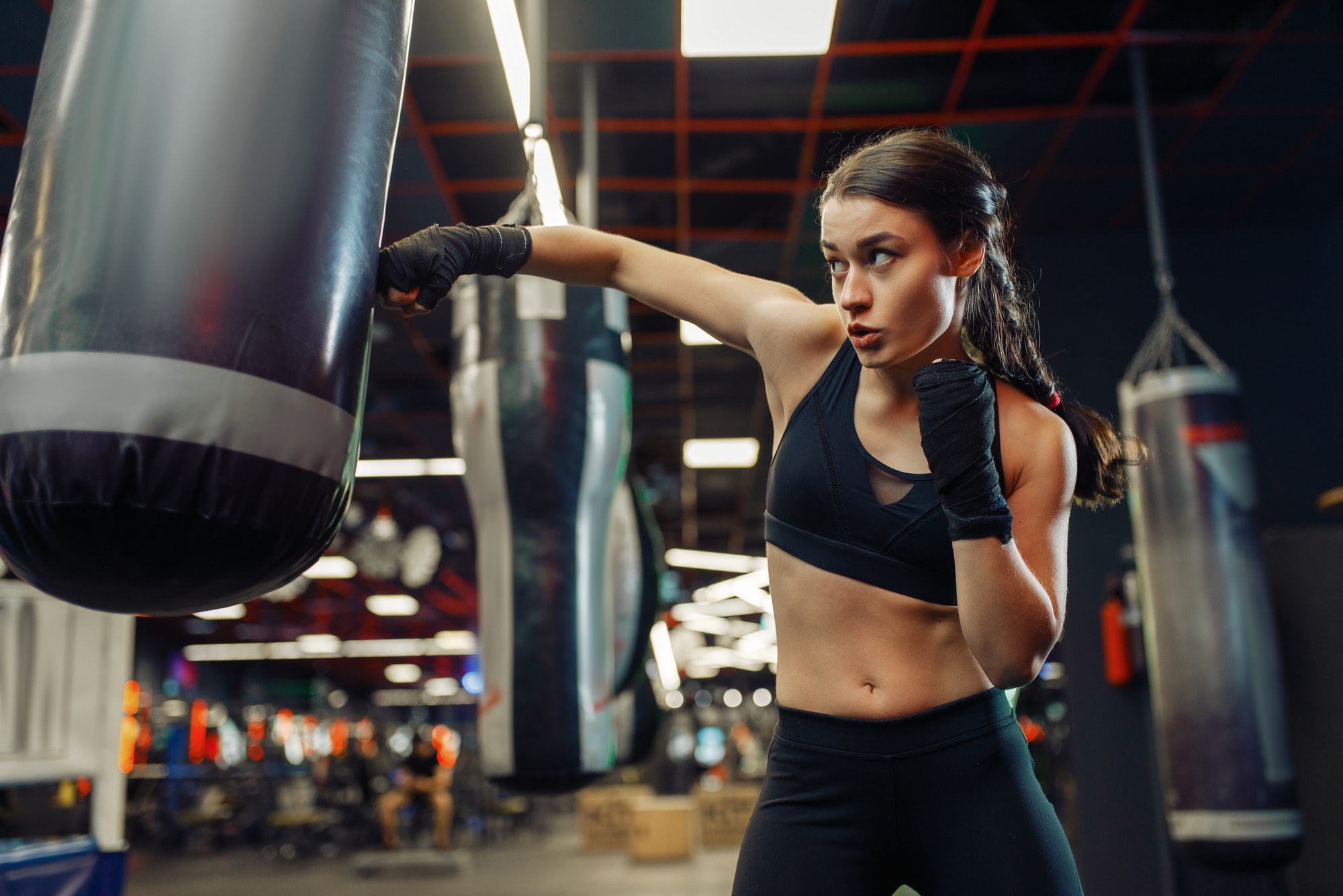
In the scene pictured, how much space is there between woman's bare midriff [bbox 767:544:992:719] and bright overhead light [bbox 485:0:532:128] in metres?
2.86

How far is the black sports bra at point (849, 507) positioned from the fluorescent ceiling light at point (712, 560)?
38.2 ft

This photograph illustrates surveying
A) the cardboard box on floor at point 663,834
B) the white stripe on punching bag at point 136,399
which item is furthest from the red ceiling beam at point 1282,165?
the cardboard box on floor at point 663,834

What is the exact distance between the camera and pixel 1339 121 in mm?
4805

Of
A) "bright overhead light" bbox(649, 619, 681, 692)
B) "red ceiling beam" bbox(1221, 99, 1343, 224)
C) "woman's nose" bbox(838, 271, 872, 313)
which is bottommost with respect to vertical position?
"bright overhead light" bbox(649, 619, 681, 692)

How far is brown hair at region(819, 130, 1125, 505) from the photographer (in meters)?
1.18

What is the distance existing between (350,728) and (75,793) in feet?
48.1

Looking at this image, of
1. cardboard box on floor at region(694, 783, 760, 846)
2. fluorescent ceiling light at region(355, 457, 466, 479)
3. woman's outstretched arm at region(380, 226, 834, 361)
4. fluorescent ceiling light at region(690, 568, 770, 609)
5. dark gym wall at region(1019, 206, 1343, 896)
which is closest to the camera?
woman's outstretched arm at region(380, 226, 834, 361)

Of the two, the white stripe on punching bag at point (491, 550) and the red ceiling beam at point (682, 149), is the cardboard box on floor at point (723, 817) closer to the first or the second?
the red ceiling beam at point (682, 149)

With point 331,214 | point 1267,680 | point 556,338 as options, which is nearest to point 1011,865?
point 331,214

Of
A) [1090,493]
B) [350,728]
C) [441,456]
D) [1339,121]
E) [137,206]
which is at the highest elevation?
[1339,121]

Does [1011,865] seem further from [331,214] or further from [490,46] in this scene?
[490,46]

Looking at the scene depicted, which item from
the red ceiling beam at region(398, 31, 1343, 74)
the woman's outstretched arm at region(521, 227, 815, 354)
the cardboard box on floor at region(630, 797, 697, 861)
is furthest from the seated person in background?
the woman's outstretched arm at region(521, 227, 815, 354)

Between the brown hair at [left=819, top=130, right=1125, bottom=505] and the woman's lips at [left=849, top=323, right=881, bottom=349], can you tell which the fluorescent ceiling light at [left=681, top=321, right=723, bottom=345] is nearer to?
the brown hair at [left=819, top=130, right=1125, bottom=505]

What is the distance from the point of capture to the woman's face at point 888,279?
1.13m
